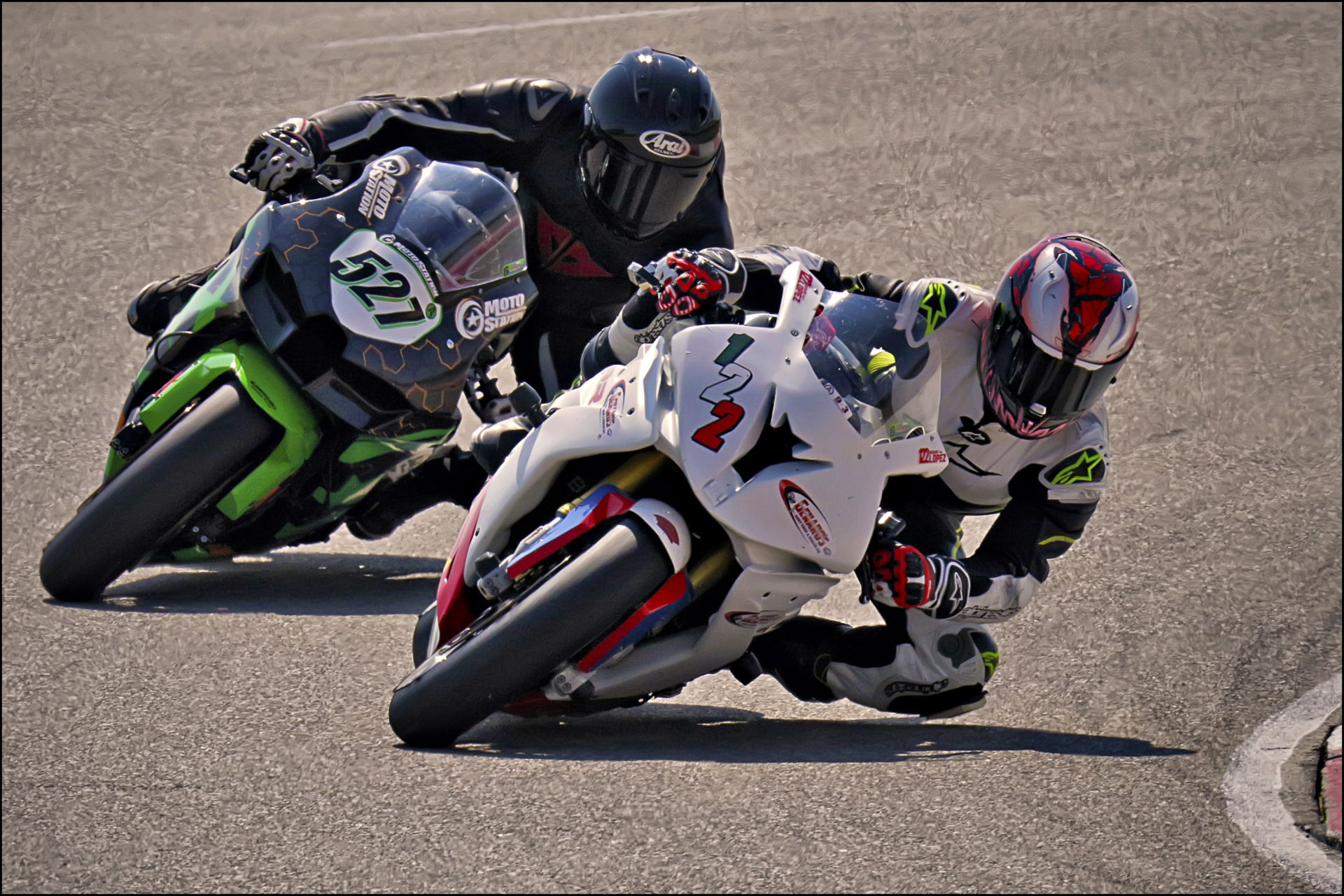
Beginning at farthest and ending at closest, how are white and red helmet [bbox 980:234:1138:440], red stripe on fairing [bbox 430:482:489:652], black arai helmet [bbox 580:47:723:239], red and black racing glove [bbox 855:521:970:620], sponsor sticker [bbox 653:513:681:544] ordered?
1. black arai helmet [bbox 580:47:723:239]
2. white and red helmet [bbox 980:234:1138:440]
3. red and black racing glove [bbox 855:521:970:620]
4. red stripe on fairing [bbox 430:482:489:652]
5. sponsor sticker [bbox 653:513:681:544]

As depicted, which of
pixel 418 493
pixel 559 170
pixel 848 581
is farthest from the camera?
pixel 848 581

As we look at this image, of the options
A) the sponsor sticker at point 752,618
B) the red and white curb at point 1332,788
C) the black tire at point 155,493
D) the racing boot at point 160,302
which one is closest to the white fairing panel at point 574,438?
the sponsor sticker at point 752,618

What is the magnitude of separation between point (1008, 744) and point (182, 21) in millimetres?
10633

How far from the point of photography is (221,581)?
6059 millimetres

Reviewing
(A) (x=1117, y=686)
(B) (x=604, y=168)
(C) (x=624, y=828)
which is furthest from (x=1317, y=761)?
(B) (x=604, y=168)

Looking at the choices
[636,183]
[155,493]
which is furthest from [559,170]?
[155,493]

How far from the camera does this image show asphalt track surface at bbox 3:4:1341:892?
12.2ft

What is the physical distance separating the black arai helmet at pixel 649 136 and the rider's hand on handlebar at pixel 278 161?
961 mm

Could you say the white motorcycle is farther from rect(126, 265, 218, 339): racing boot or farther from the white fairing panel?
rect(126, 265, 218, 339): racing boot

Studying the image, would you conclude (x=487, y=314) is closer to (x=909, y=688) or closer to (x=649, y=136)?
(x=649, y=136)

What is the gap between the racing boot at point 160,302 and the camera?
6281 millimetres

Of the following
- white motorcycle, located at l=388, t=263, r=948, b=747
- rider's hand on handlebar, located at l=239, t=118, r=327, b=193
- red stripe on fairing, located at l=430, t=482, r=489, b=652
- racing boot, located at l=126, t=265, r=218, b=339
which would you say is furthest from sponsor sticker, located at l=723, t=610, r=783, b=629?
racing boot, located at l=126, t=265, r=218, b=339

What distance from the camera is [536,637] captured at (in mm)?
3986

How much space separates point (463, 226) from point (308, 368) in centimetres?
67
